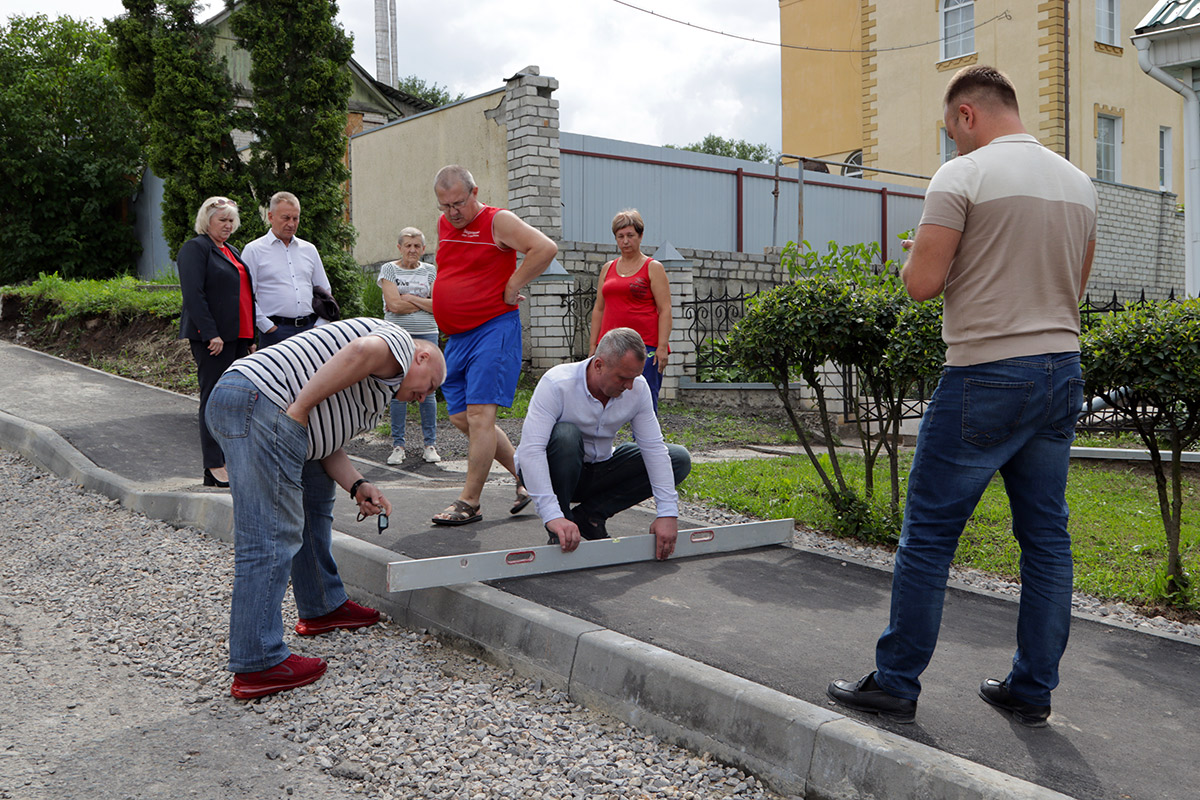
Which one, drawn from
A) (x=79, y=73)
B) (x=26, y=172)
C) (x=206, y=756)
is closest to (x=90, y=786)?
(x=206, y=756)

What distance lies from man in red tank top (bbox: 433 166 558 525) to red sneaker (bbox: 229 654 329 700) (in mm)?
1870

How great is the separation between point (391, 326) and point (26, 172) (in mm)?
23804

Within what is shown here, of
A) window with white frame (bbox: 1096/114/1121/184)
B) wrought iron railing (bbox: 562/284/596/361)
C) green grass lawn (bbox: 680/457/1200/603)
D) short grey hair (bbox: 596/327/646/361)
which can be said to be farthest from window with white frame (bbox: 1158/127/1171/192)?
short grey hair (bbox: 596/327/646/361)

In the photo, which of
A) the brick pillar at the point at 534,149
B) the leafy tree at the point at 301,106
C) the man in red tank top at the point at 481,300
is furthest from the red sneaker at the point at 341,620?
the brick pillar at the point at 534,149

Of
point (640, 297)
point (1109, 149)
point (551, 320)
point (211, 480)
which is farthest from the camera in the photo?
point (1109, 149)

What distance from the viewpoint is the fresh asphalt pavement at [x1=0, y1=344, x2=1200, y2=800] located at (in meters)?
2.91

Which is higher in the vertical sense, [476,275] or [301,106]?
[301,106]

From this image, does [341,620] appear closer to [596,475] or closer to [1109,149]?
[596,475]

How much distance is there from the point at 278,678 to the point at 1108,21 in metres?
28.6

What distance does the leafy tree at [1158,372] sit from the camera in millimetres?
4395

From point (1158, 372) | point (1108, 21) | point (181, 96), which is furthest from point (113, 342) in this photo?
point (1108, 21)

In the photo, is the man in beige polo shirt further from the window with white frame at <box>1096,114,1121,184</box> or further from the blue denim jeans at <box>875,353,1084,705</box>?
the window with white frame at <box>1096,114,1121,184</box>

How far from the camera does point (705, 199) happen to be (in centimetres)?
1712

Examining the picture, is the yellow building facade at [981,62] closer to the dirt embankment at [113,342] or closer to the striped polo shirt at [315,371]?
the dirt embankment at [113,342]
